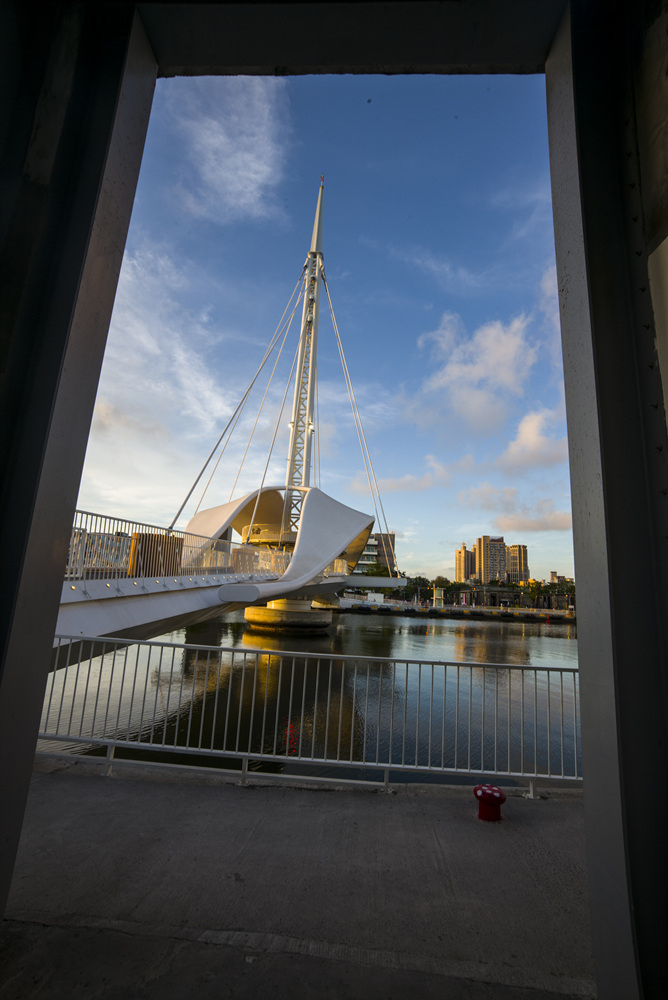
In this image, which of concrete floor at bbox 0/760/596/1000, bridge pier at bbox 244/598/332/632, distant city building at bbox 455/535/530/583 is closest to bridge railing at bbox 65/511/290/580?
concrete floor at bbox 0/760/596/1000

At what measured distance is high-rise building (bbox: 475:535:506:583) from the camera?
14050cm

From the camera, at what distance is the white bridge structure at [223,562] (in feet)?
19.2

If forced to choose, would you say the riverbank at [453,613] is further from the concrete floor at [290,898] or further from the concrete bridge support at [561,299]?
the concrete bridge support at [561,299]

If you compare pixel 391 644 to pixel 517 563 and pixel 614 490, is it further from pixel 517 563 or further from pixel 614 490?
pixel 517 563

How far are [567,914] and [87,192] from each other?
3103 mm

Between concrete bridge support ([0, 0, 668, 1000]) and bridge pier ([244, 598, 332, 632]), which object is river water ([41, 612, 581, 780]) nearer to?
bridge pier ([244, 598, 332, 632])

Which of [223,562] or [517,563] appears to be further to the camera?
Answer: [517,563]

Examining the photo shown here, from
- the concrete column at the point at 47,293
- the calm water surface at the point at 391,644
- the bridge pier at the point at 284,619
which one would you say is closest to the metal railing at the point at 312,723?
the concrete column at the point at 47,293

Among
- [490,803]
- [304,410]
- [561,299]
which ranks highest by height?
[304,410]

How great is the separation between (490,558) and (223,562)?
461ft

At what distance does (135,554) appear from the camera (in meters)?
7.20

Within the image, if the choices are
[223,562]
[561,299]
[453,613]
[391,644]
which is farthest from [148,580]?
[453,613]

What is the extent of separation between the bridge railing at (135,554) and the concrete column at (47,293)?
2.41m

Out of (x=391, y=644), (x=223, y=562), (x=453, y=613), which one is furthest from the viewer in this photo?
(x=453, y=613)
